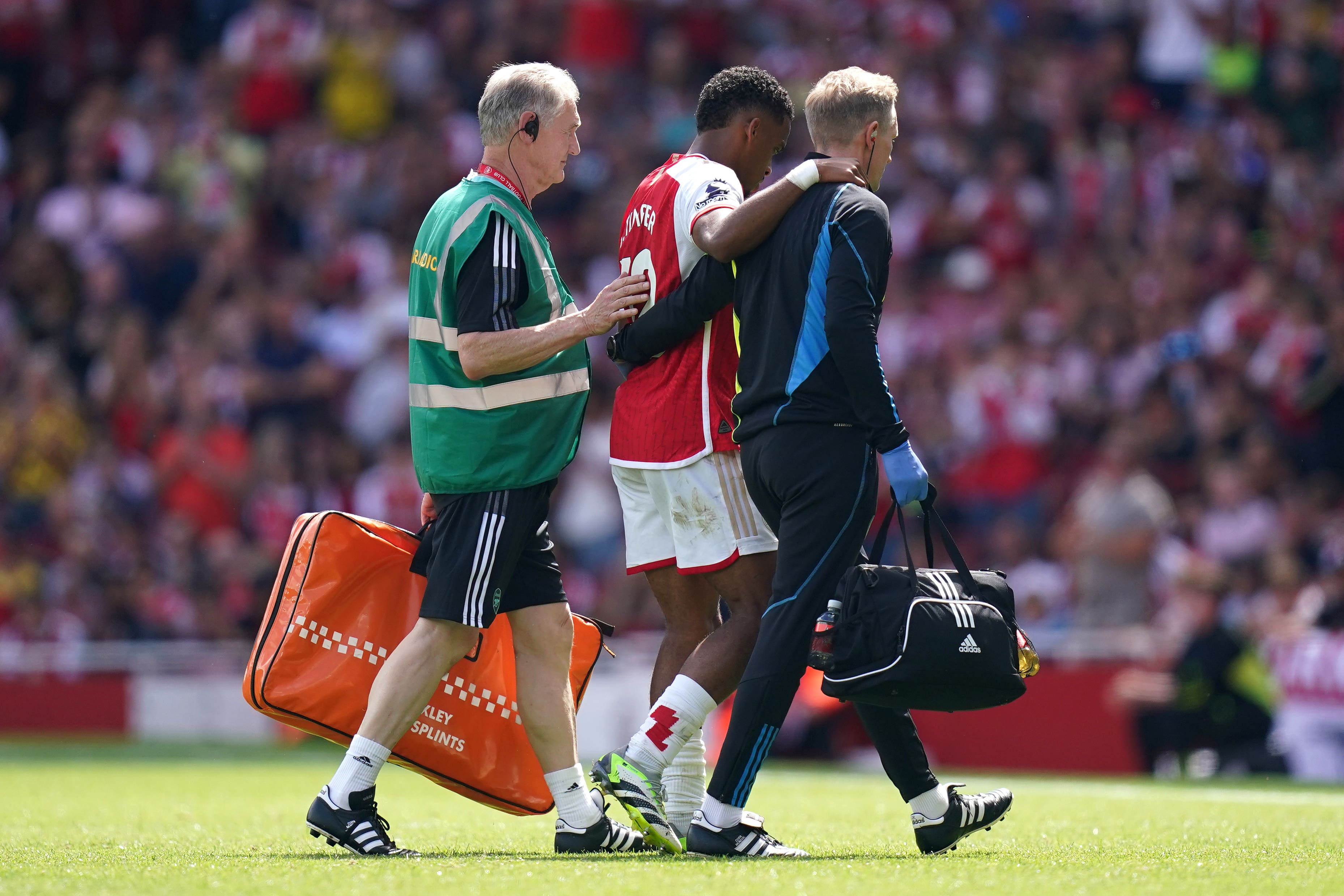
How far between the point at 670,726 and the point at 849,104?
197cm

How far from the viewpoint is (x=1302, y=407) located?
1214 cm

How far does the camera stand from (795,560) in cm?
504

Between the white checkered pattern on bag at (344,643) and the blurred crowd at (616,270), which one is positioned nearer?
the white checkered pattern on bag at (344,643)

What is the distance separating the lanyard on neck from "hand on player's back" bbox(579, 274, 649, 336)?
41 centimetres

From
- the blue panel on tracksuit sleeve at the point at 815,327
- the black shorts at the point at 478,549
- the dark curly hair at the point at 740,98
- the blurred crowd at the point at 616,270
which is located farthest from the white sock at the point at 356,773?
the blurred crowd at the point at 616,270

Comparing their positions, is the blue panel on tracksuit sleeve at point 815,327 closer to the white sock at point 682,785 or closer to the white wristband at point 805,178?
the white wristband at point 805,178

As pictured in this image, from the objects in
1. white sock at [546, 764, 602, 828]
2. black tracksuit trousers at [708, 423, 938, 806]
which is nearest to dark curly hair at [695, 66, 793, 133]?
black tracksuit trousers at [708, 423, 938, 806]

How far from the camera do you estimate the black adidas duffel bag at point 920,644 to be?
4922 mm

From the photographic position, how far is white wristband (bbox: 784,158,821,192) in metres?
5.17

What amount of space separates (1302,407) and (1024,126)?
4308mm

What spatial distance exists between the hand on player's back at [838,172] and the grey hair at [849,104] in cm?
11

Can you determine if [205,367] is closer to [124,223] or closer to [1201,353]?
[124,223]

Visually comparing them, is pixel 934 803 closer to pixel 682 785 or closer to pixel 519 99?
pixel 682 785

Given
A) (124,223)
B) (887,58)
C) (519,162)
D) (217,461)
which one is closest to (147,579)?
(217,461)
